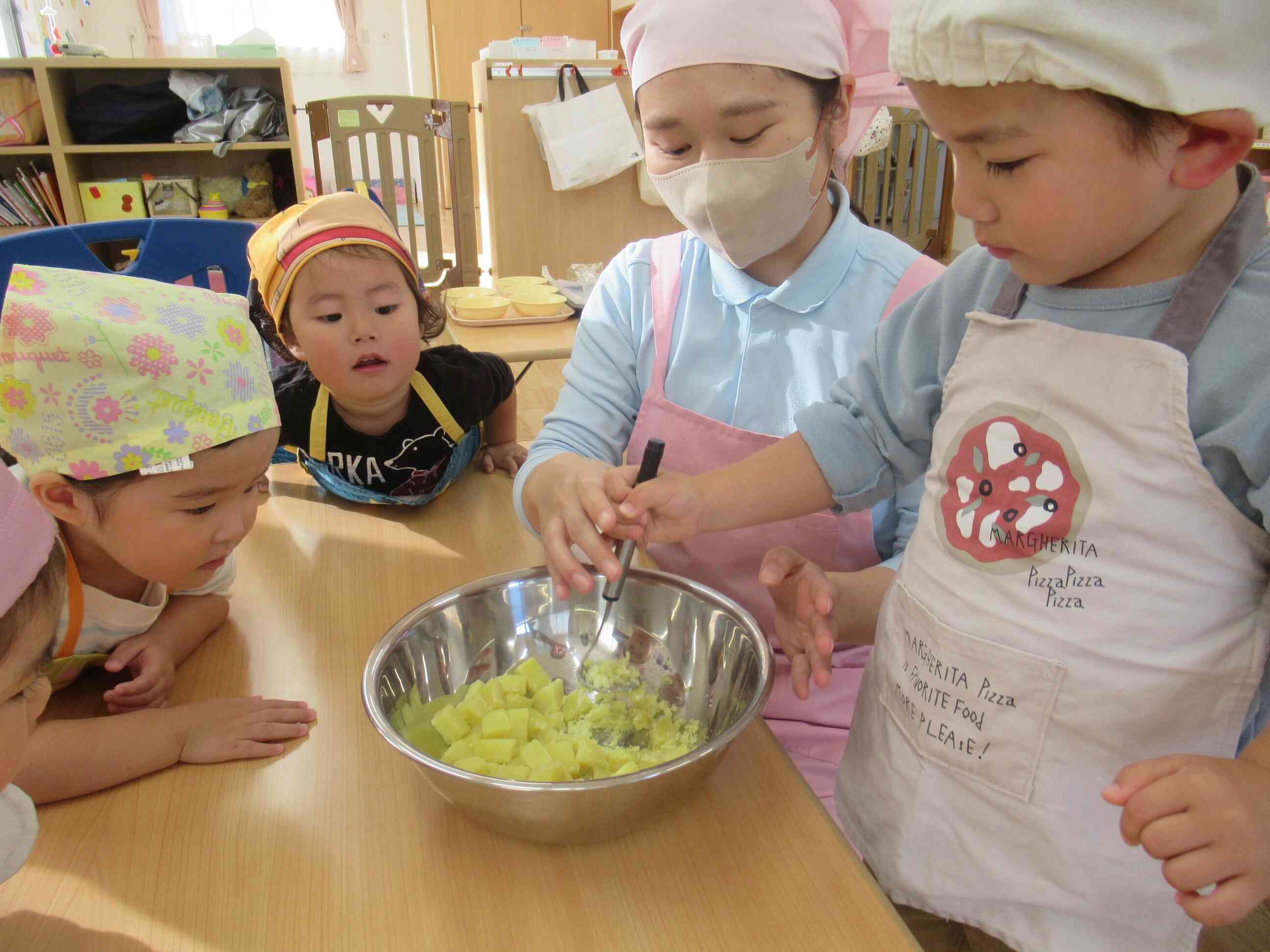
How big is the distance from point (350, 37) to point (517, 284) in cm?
631

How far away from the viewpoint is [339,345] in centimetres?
125

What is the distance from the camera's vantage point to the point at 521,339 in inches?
77.4

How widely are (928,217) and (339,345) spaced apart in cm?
494

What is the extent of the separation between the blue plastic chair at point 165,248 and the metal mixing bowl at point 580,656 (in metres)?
1.18

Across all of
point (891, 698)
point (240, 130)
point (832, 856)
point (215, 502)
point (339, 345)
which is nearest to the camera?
point (832, 856)

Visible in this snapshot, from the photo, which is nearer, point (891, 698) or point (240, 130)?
point (891, 698)

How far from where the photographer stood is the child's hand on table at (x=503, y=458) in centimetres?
142

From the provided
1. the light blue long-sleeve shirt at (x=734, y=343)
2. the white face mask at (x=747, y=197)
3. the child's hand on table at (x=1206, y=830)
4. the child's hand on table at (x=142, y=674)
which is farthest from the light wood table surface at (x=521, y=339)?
the child's hand on table at (x=1206, y=830)

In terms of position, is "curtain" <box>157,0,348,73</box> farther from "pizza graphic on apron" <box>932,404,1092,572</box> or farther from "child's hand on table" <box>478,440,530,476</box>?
"pizza graphic on apron" <box>932,404,1092,572</box>

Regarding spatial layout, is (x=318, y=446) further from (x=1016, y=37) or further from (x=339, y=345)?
(x=1016, y=37)

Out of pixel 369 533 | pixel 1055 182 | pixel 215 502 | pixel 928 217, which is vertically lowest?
pixel 928 217

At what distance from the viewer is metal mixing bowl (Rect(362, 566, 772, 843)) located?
1.96 feet

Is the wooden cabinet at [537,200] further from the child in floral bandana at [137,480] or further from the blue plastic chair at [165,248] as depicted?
the child in floral bandana at [137,480]

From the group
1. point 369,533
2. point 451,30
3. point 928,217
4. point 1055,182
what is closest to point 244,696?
point 369,533
